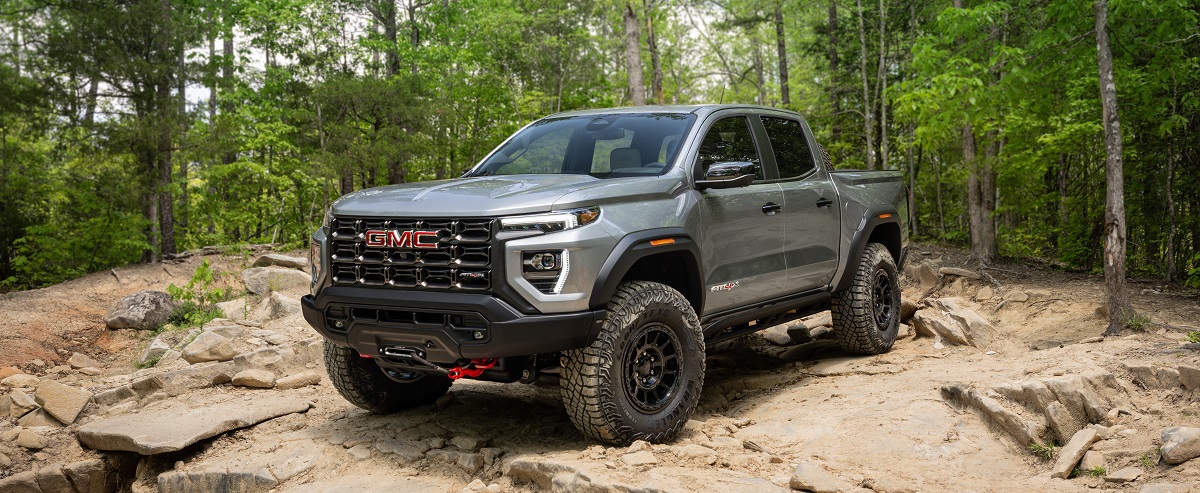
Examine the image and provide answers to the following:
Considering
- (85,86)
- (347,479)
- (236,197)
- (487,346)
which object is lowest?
(347,479)

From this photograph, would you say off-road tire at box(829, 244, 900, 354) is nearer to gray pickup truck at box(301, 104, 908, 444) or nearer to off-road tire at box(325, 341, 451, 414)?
gray pickup truck at box(301, 104, 908, 444)

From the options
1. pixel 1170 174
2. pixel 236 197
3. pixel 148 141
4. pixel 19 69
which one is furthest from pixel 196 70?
pixel 1170 174

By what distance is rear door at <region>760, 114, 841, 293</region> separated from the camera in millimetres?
6496

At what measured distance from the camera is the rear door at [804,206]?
21.3 ft

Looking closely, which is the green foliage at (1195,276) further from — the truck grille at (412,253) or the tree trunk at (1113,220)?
the truck grille at (412,253)

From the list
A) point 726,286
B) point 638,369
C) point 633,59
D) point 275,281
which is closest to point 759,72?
point 633,59

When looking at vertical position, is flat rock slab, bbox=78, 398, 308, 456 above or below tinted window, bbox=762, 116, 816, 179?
below

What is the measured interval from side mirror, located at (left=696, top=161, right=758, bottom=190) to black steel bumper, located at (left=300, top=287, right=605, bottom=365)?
1.24 metres

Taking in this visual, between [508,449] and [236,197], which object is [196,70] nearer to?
[236,197]

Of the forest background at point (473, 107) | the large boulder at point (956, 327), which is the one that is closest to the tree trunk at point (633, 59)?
the forest background at point (473, 107)

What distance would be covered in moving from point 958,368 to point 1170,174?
613cm

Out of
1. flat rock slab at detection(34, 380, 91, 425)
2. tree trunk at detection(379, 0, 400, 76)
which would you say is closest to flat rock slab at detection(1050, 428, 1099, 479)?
flat rock slab at detection(34, 380, 91, 425)

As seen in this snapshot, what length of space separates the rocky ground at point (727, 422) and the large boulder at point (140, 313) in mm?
1398

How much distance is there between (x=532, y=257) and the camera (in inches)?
179
